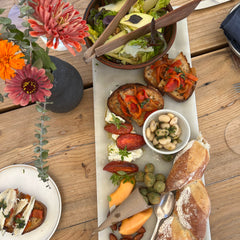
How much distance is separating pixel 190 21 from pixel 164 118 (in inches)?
18.9

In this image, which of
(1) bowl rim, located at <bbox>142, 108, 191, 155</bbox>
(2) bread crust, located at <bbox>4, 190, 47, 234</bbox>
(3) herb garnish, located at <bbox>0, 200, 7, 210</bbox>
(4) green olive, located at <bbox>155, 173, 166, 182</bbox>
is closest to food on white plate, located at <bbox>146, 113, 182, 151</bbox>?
(1) bowl rim, located at <bbox>142, 108, 191, 155</bbox>

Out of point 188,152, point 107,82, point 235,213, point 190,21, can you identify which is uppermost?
point 190,21

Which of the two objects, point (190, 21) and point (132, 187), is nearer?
point (132, 187)

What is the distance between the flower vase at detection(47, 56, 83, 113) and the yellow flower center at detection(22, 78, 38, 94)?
225mm

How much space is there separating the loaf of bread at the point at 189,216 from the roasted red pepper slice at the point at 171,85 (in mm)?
373

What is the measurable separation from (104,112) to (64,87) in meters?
0.25

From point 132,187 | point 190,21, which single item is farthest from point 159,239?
point 190,21

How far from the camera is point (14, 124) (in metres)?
1.07

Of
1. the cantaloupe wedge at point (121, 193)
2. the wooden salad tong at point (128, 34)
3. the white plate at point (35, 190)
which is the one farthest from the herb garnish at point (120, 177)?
the wooden salad tong at point (128, 34)

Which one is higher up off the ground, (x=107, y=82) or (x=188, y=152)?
(x=107, y=82)

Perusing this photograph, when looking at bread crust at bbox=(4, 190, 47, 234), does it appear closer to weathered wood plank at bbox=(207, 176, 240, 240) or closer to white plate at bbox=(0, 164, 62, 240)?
white plate at bbox=(0, 164, 62, 240)

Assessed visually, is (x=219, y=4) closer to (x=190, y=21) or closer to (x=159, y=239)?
(x=190, y=21)

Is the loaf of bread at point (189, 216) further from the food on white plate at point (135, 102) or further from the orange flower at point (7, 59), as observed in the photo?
the orange flower at point (7, 59)

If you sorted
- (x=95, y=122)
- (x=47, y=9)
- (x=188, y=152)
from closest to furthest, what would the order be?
1. (x=47, y=9)
2. (x=188, y=152)
3. (x=95, y=122)
